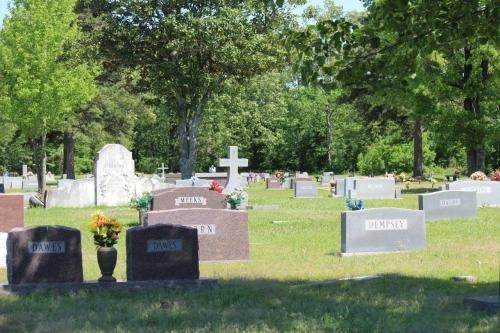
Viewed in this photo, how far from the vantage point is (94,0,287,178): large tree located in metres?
31.8

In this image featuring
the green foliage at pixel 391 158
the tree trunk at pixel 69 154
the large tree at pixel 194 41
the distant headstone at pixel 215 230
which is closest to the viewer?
the distant headstone at pixel 215 230

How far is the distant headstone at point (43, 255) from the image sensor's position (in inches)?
370

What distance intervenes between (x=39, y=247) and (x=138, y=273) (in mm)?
1231

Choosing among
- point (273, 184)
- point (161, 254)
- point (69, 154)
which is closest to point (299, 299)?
point (161, 254)

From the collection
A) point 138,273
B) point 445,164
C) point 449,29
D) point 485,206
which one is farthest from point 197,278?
point 445,164

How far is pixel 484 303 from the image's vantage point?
7.73m

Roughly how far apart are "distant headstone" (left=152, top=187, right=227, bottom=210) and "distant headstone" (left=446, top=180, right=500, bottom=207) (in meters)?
8.66

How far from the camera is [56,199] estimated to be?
1081 inches

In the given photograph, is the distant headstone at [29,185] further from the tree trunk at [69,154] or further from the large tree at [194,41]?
the large tree at [194,41]

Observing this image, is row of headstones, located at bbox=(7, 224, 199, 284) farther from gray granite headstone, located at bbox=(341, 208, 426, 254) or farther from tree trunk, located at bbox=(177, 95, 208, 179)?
tree trunk, located at bbox=(177, 95, 208, 179)

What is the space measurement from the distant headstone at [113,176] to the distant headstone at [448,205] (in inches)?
484

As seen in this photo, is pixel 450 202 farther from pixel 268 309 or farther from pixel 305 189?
pixel 305 189

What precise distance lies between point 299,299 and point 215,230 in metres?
4.56

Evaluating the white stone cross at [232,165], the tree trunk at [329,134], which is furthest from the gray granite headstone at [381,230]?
the tree trunk at [329,134]
